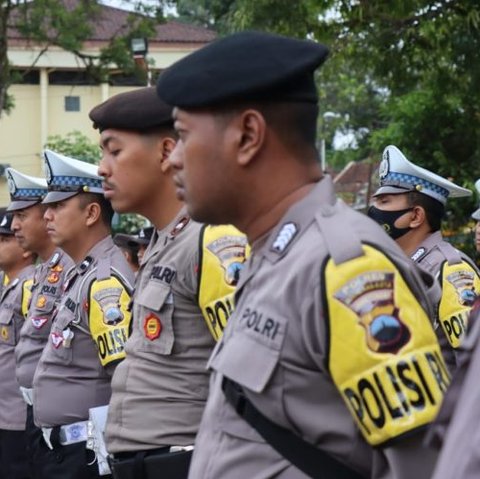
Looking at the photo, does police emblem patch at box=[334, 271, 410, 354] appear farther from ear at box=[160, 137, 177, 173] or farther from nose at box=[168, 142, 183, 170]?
ear at box=[160, 137, 177, 173]

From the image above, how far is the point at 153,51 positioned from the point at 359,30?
113 ft

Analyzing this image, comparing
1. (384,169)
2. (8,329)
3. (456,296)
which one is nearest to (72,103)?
(8,329)

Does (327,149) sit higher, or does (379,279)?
(379,279)

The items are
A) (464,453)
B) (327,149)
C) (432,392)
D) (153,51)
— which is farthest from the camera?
(327,149)

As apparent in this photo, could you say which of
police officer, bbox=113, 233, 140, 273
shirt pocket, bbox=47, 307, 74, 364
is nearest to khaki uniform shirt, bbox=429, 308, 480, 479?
shirt pocket, bbox=47, 307, 74, 364

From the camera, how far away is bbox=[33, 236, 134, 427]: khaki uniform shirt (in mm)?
4996

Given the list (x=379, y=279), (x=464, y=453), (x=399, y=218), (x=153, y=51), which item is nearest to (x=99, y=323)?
(x=399, y=218)

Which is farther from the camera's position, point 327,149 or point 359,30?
point 327,149

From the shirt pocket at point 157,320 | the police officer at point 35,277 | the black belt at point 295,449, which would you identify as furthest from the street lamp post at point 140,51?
the black belt at point 295,449

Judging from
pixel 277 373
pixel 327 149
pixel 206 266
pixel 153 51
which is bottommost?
pixel 327 149

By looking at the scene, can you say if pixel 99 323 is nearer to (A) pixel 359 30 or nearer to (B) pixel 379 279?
(B) pixel 379 279

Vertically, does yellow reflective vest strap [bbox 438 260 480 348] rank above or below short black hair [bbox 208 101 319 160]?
below

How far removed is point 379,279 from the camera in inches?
94.4

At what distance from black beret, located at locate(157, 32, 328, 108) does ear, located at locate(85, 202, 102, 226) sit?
3.04 metres
